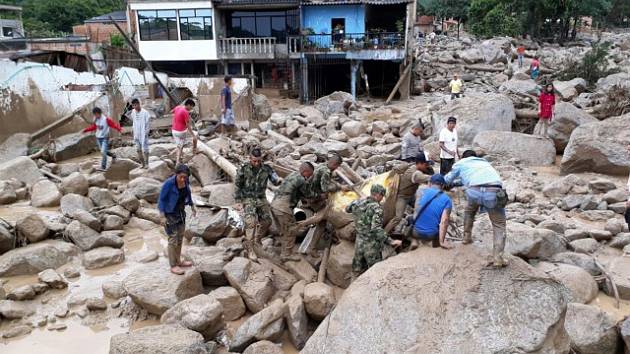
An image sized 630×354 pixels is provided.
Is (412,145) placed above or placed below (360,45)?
below

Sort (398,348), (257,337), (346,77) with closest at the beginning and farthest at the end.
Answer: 1. (398,348)
2. (257,337)
3. (346,77)

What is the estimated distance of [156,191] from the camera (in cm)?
1013

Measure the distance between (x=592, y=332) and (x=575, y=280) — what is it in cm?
112

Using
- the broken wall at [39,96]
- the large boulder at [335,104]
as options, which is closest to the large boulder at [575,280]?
the large boulder at [335,104]

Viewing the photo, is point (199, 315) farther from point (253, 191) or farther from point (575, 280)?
point (575, 280)

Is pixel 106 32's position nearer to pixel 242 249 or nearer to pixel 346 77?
A: pixel 346 77

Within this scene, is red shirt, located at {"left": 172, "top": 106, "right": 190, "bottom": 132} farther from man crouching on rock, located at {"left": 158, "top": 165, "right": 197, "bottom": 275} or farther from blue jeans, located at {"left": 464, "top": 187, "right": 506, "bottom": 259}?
blue jeans, located at {"left": 464, "top": 187, "right": 506, "bottom": 259}

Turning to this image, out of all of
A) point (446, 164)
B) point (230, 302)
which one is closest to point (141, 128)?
point (230, 302)

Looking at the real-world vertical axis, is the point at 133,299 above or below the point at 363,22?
below

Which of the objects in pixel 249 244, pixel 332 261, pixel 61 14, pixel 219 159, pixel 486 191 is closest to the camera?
pixel 486 191

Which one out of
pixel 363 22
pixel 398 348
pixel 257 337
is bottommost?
pixel 257 337

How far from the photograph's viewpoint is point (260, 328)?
5.72 meters

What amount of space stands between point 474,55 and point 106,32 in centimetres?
2175

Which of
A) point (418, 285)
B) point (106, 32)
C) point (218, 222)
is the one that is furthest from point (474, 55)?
point (418, 285)
